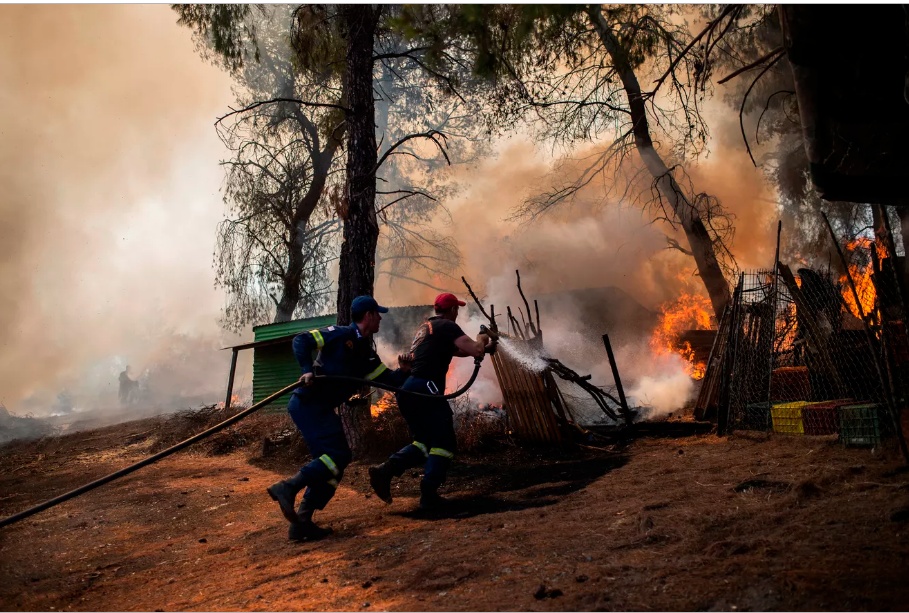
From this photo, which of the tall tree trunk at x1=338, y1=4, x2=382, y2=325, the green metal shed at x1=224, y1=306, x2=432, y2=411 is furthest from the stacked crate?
the green metal shed at x1=224, y1=306, x2=432, y2=411

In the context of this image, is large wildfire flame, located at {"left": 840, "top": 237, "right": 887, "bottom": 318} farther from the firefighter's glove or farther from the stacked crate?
the firefighter's glove

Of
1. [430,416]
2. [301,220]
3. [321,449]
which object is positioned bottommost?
[321,449]

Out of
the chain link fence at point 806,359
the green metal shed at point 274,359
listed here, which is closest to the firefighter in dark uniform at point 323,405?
the chain link fence at point 806,359

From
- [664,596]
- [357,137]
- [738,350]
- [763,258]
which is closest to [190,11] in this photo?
[357,137]

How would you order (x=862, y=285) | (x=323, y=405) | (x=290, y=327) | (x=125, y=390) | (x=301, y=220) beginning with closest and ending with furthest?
(x=323, y=405), (x=862, y=285), (x=290, y=327), (x=301, y=220), (x=125, y=390)

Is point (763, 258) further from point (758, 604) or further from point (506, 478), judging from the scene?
point (758, 604)

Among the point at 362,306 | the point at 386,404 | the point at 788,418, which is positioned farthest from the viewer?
the point at 386,404

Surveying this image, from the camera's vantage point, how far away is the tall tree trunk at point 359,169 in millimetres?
9789

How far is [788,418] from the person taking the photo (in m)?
7.24

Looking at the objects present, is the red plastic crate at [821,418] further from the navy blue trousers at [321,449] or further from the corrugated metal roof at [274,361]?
the corrugated metal roof at [274,361]

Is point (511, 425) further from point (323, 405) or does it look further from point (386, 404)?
point (323, 405)

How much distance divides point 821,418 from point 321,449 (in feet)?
17.0

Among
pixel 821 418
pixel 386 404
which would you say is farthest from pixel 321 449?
pixel 821 418

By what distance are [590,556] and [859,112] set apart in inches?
127
